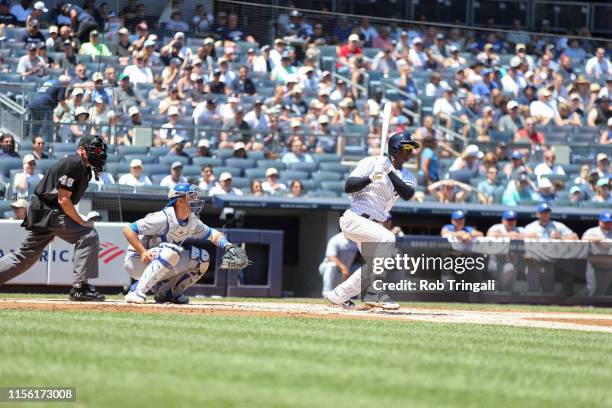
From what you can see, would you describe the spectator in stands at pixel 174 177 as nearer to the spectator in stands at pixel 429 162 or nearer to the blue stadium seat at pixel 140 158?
the blue stadium seat at pixel 140 158

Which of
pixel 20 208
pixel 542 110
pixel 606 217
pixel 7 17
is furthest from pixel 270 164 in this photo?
pixel 542 110

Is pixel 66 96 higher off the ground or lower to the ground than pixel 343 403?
higher

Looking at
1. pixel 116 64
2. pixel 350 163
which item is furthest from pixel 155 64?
Answer: pixel 350 163

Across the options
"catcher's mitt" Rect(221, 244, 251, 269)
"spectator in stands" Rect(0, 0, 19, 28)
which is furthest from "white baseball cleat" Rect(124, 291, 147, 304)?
"spectator in stands" Rect(0, 0, 19, 28)

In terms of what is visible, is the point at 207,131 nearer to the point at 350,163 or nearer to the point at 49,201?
the point at 350,163

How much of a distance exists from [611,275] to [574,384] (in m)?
10.4

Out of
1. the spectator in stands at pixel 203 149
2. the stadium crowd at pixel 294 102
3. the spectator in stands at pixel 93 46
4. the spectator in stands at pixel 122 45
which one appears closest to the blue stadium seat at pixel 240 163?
the stadium crowd at pixel 294 102

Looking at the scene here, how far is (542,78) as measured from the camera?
23.3m

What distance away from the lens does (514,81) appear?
899 inches

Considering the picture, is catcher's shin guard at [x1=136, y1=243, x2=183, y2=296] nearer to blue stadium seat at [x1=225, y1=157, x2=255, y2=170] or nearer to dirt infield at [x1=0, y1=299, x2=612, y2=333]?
dirt infield at [x1=0, y1=299, x2=612, y2=333]

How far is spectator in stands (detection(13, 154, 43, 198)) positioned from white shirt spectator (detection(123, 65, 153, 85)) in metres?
3.71

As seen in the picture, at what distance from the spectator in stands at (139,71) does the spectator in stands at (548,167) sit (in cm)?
680

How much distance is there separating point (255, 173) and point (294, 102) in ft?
8.12

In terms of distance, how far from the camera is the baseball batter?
10.5m
